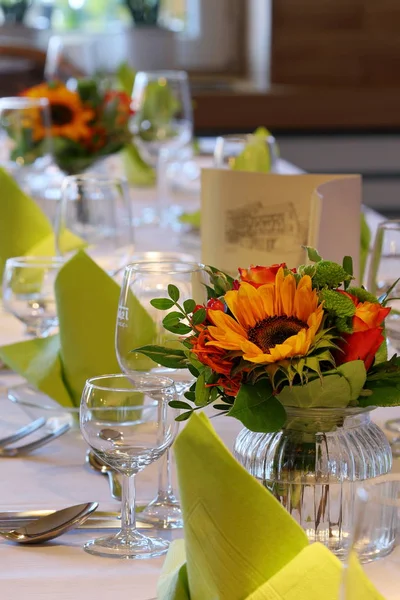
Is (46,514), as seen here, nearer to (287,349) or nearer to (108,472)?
(108,472)

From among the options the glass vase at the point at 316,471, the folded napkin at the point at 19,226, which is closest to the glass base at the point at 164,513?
the glass vase at the point at 316,471

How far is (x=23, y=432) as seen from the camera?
1.01 meters

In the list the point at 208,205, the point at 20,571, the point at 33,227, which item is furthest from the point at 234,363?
the point at 33,227

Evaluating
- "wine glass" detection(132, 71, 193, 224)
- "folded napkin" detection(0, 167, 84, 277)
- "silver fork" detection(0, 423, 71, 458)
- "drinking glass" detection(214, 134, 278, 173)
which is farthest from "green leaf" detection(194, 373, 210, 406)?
"wine glass" detection(132, 71, 193, 224)

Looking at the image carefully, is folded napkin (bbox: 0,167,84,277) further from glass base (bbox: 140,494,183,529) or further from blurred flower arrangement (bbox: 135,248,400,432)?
blurred flower arrangement (bbox: 135,248,400,432)

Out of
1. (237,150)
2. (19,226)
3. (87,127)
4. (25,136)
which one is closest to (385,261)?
(19,226)

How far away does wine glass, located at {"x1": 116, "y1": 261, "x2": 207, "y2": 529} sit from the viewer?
83cm

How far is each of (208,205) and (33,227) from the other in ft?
1.34

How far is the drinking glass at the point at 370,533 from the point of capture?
17.0 inches

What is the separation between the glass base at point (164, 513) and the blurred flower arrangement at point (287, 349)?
0.13m

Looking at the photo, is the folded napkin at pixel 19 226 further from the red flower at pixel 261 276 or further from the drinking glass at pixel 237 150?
the red flower at pixel 261 276

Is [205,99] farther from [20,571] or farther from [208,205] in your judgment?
[20,571]

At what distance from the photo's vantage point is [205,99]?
3.98 m

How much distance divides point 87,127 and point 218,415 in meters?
1.68
